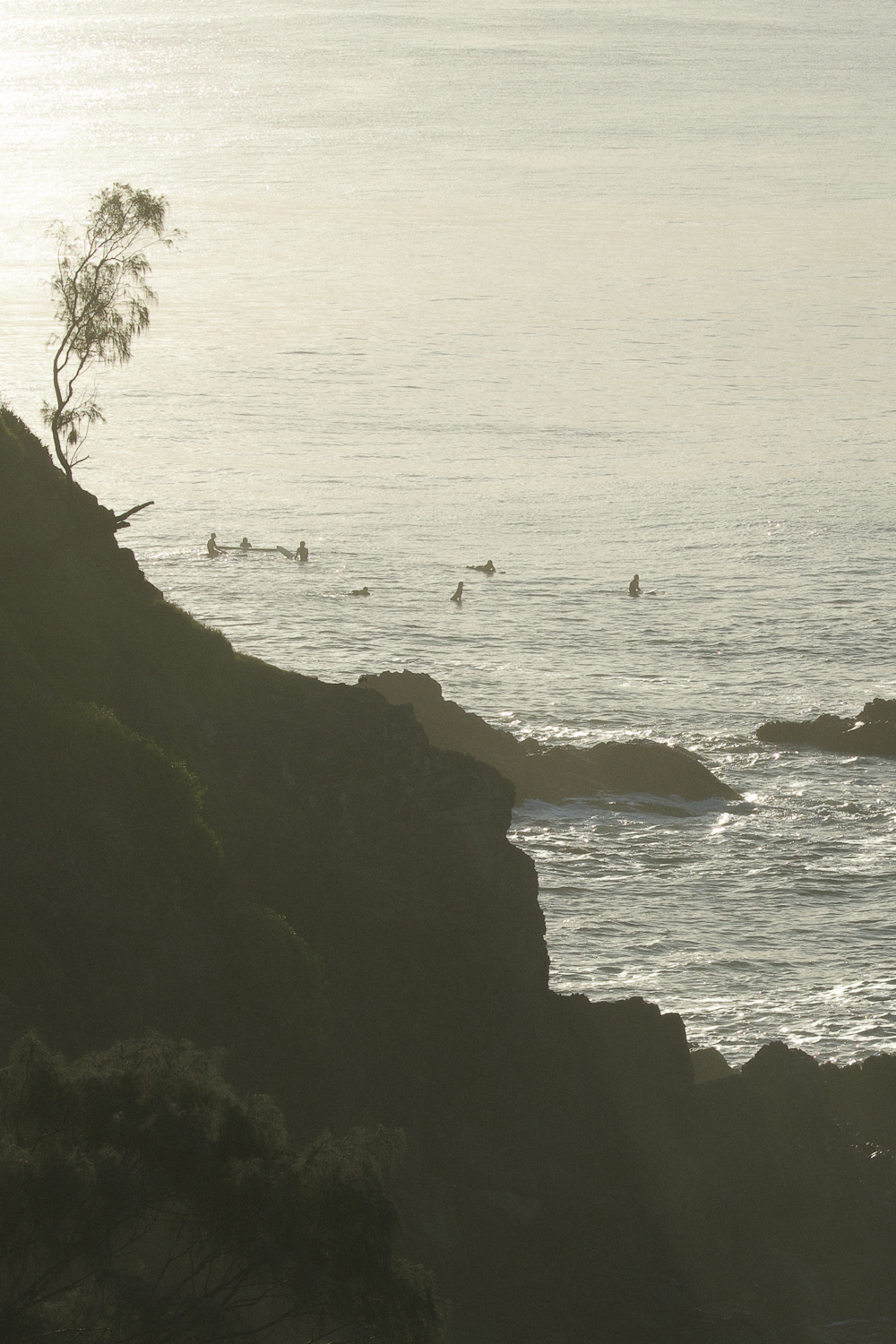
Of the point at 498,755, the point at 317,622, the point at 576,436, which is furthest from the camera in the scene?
the point at 576,436

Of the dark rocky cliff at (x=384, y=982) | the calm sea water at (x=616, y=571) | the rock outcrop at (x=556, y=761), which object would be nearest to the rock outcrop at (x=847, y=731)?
the calm sea water at (x=616, y=571)

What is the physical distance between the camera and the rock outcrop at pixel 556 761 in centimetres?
6938

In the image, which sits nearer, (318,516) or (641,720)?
(641,720)

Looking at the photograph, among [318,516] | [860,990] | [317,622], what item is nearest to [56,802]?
[860,990]

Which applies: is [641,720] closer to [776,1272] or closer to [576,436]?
[776,1272]

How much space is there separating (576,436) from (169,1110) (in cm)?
13977

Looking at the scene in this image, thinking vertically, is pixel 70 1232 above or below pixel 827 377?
below

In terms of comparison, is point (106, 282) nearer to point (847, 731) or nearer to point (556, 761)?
point (556, 761)

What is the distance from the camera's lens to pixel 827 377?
18175 cm

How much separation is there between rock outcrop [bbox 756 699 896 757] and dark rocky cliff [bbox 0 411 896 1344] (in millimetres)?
36830

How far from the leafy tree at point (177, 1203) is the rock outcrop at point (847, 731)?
59.8 metres

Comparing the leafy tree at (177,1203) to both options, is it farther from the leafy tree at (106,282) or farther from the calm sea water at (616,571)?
the leafy tree at (106,282)

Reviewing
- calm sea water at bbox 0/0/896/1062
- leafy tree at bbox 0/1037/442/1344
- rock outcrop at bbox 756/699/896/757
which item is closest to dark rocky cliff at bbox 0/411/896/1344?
leafy tree at bbox 0/1037/442/1344

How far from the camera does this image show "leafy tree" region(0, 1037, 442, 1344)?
17141 millimetres
